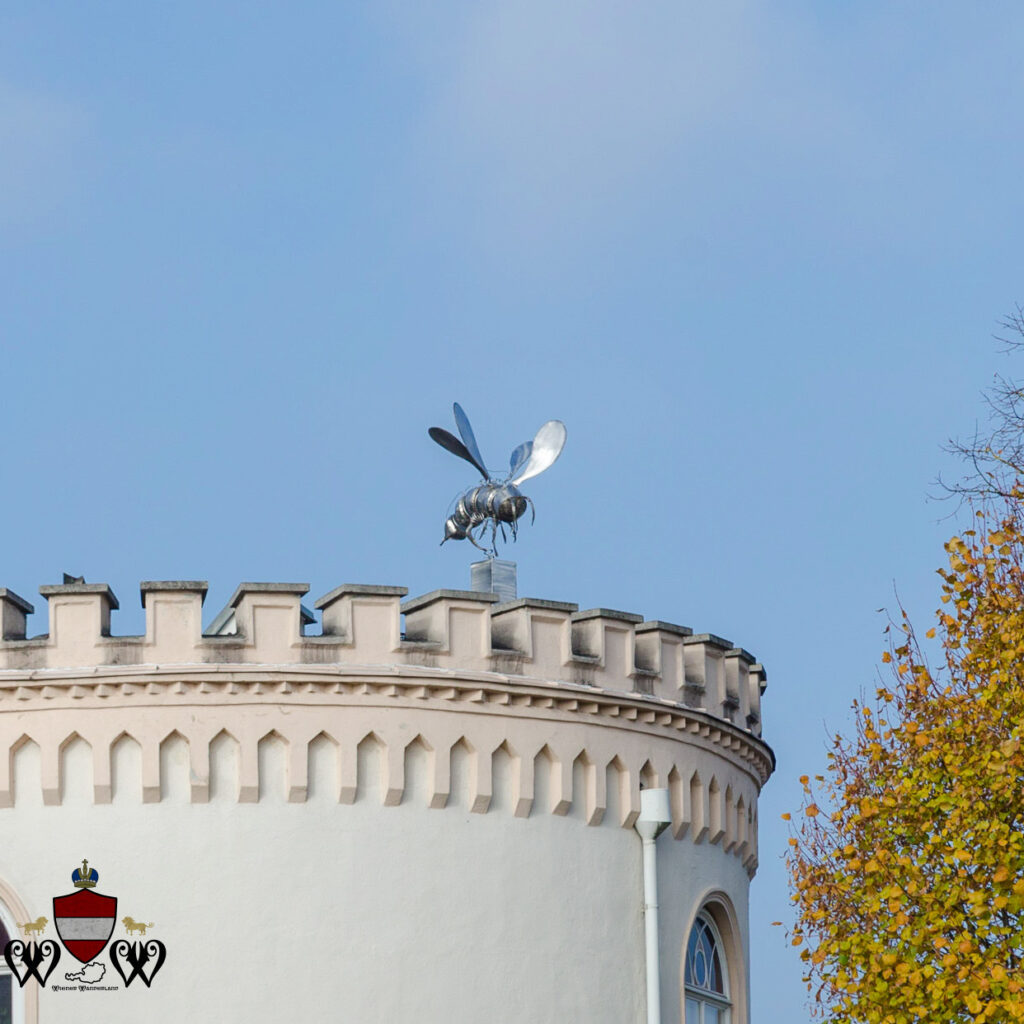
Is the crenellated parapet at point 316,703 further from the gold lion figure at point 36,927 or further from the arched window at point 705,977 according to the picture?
the arched window at point 705,977

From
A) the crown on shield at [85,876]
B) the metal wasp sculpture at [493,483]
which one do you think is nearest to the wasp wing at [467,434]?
the metal wasp sculpture at [493,483]

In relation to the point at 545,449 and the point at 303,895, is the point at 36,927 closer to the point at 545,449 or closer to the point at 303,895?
the point at 303,895

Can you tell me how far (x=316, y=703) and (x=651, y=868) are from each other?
355cm

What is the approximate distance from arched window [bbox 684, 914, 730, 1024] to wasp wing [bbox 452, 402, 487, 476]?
5.25m

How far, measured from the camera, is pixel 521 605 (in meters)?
16.9

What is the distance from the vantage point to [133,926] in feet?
51.1

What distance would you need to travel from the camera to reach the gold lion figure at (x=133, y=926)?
15562 mm

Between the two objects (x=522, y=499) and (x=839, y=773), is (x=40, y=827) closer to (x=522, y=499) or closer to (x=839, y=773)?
(x=522, y=499)

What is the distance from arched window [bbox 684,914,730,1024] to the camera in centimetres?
1797

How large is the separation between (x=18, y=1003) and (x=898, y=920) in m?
7.70

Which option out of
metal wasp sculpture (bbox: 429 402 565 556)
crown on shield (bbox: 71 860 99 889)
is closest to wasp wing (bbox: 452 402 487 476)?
metal wasp sculpture (bbox: 429 402 565 556)

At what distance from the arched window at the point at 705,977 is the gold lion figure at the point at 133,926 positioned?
17.0ft


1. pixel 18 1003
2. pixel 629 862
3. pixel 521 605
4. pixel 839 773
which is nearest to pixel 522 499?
pixel 521 605

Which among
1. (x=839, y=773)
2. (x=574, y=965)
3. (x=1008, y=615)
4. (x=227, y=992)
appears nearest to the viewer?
(x=227, y=992)
